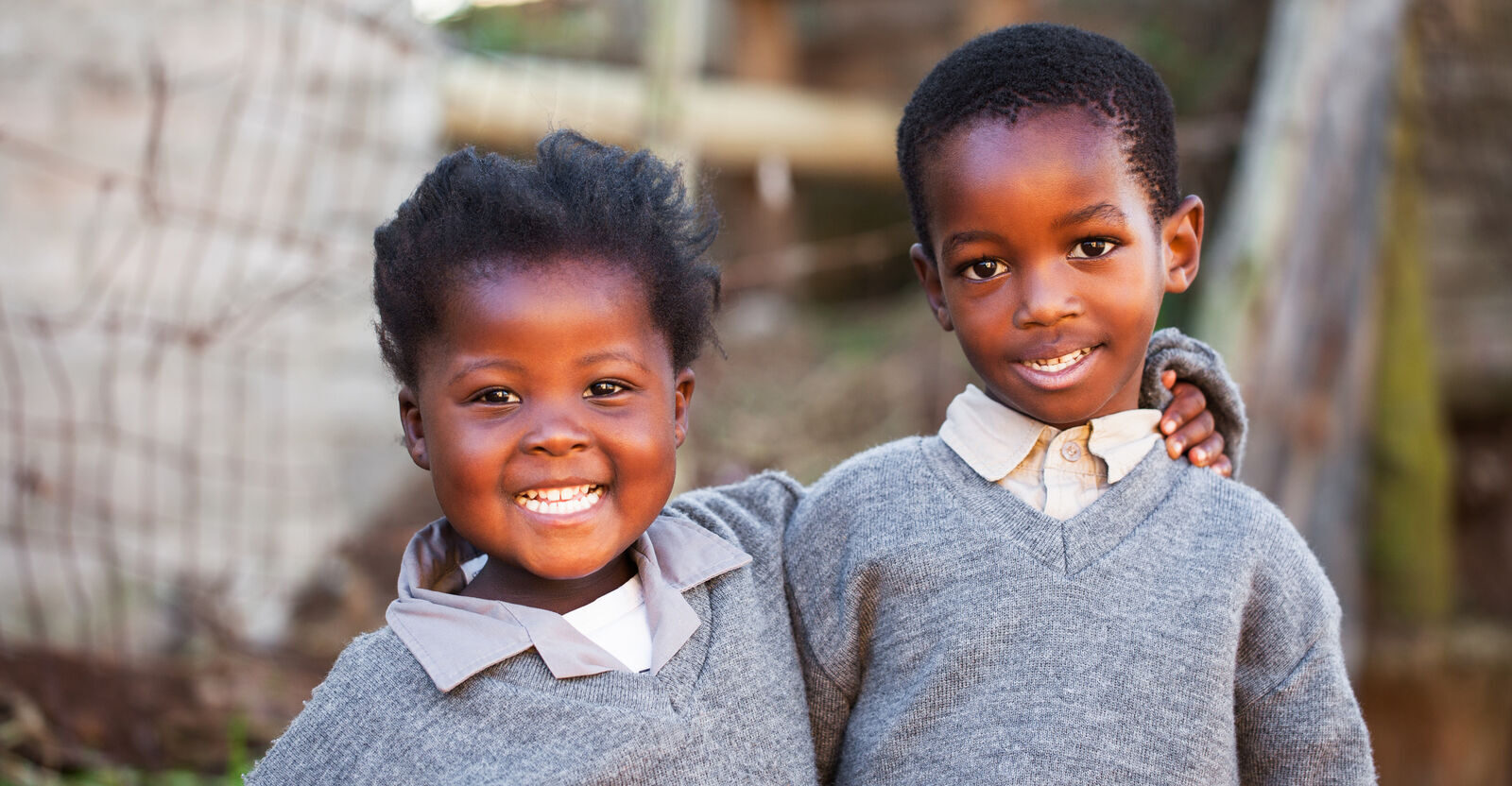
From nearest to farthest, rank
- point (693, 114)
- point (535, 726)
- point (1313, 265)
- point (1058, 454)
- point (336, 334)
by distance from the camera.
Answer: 1. point (535, 726)
2. point (1058, 454)
3. point (1313, 265)
4. point (336, 334)
5. point (693, 114)

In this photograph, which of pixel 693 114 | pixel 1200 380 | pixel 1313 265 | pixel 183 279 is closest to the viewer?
pixel 1200 380

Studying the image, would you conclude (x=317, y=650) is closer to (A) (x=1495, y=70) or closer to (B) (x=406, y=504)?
(B) (x=406, y=504)

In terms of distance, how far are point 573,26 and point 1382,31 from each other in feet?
17.6

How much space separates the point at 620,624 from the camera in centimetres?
176

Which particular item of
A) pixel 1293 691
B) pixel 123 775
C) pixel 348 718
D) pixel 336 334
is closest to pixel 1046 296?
pixel 1293 691

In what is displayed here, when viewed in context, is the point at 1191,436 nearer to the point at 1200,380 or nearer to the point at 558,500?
the point at 1200,380

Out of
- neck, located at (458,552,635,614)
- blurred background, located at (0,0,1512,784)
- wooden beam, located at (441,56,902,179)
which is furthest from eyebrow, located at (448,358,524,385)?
wooden beam, located at (441,56,902,179)

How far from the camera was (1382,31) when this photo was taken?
3947mm

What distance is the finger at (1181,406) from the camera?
1.90 meters

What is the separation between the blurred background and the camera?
3.52 metres

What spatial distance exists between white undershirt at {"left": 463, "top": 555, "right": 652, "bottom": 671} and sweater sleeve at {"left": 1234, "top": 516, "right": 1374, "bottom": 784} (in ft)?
2.62

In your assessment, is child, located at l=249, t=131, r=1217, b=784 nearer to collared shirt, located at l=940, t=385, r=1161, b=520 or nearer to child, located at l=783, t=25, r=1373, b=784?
child, located at l=783, t=25, r=1373, b=784

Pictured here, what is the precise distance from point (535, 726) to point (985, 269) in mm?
829

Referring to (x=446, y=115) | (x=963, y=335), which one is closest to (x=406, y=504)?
(x=446, y=115)
